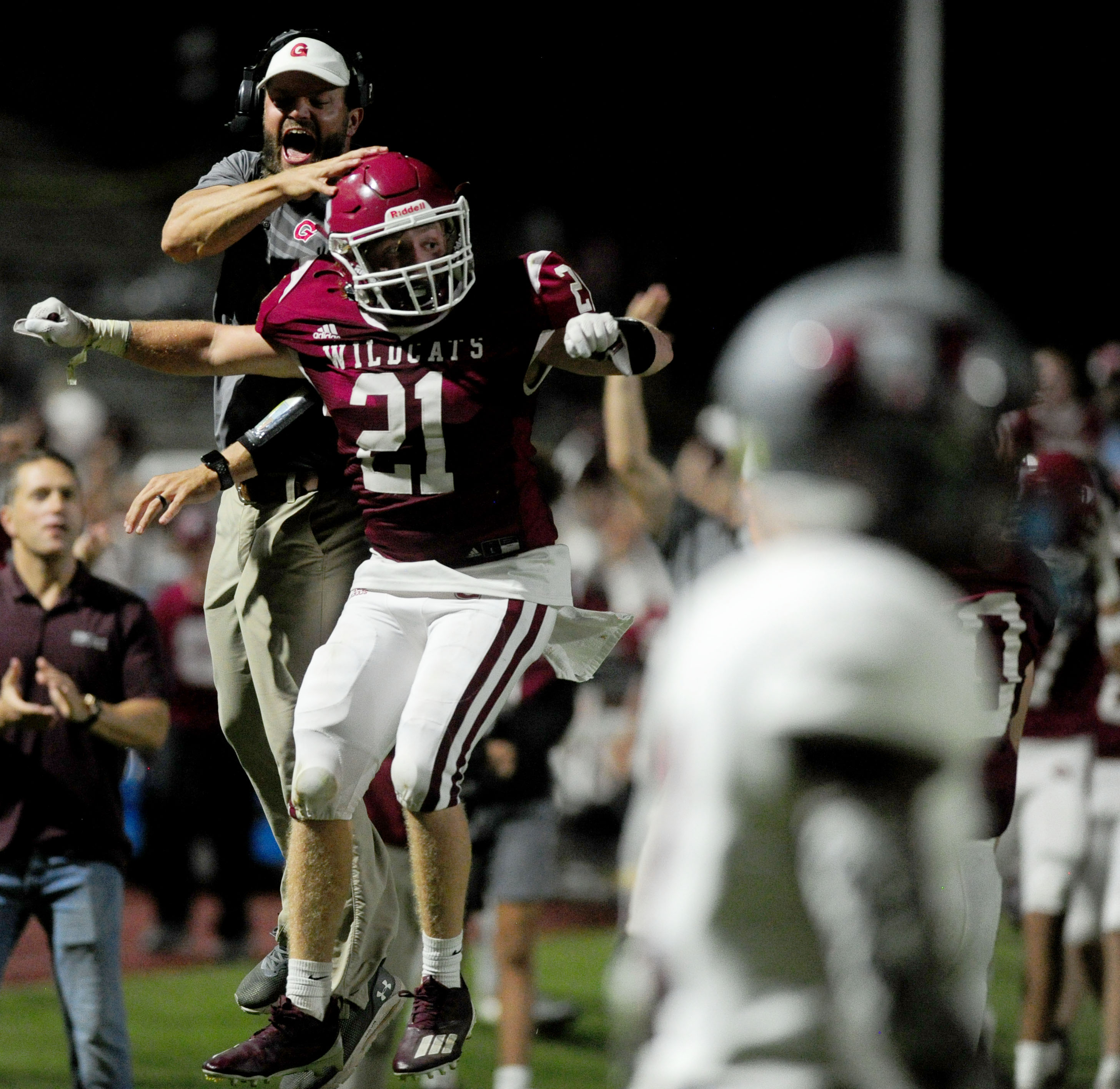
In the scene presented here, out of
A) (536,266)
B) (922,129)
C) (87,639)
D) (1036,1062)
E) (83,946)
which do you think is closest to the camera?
(536,266)

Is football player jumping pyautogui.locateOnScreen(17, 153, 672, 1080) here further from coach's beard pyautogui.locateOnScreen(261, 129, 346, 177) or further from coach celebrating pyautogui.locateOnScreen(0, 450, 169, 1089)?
coach celebrating pyautogui.locateOnScreen(0, 450, 169, 1089)

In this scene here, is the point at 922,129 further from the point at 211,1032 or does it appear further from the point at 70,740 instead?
the point at 70,740

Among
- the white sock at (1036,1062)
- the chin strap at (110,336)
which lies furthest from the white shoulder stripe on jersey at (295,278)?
the white sock at (1036,1062)

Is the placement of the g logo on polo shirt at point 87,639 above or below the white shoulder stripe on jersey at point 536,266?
below

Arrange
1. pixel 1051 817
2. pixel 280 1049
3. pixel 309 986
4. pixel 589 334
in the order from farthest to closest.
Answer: pixel 1051 817, pixel 309 986, pixel 280 1049, pixel 589 334

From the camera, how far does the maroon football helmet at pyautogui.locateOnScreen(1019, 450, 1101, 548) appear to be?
17.7ft

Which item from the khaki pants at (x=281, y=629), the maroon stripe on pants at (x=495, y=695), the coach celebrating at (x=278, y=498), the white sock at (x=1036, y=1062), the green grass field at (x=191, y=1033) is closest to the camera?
the maroon stripe on pants at (x=495, y=695)

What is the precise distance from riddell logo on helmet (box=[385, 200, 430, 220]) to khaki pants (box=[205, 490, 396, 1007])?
3.14 feet

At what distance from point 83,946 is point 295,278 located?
A: 2.55 m

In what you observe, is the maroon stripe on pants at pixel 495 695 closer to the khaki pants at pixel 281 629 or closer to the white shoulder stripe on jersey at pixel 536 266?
the khaki pants at pixel 281 629

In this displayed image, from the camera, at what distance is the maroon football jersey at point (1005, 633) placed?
437 centimetres

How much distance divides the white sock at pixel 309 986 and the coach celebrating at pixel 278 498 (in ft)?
0.93

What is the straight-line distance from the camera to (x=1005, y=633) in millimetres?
4465

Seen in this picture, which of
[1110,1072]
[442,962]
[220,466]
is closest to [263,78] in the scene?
[220,466]
